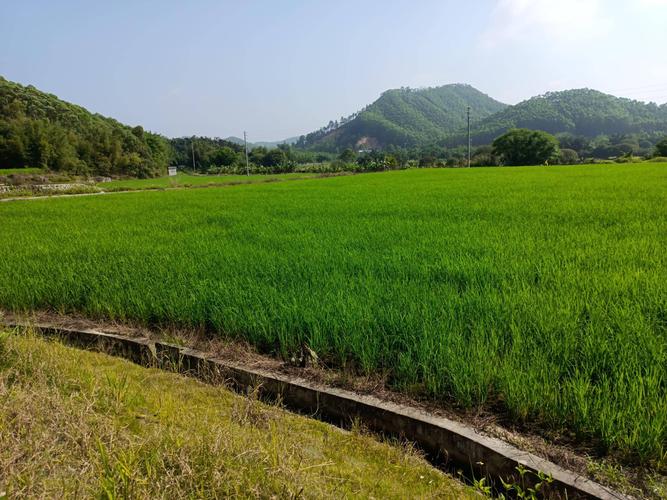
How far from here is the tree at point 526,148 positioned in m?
54.3

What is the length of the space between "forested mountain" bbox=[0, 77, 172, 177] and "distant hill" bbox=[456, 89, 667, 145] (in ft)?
276

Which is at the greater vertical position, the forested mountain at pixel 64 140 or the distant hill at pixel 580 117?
the distant hill at pixel 580 117

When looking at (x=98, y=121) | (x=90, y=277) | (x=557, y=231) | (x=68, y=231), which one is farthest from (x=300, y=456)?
(x=98, y=121)

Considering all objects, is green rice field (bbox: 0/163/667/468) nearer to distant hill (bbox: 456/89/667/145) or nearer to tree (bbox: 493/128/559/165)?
tree (bbox: 493/128/559/165)

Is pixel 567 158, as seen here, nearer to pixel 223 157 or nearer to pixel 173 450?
pixel 223 157

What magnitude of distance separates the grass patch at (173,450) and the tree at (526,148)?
58382mm

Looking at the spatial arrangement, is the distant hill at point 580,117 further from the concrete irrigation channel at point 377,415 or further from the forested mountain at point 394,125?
the concrete irrigation channel at point 377,415

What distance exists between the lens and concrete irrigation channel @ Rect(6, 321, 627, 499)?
170 centimetres

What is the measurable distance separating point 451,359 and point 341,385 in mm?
706

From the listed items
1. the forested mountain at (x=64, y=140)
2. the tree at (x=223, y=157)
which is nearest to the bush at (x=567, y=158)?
the tree at (x=223, y=157)

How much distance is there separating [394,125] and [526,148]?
324 feet

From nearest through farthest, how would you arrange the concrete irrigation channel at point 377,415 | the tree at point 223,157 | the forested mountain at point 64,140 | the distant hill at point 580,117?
1. the concrete irrigation channel at point 377,415
2. the forested mountain at point 64,140
3. the tree at point 223,157
4. the distant hill at point 580,117

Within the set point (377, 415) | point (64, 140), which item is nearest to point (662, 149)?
point (377, 415)

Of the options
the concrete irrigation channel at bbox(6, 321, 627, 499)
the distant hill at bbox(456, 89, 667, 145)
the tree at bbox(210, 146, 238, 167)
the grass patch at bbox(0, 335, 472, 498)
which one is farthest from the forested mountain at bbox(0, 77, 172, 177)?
the distant hill at bbox(456, 89, 667, 145)
